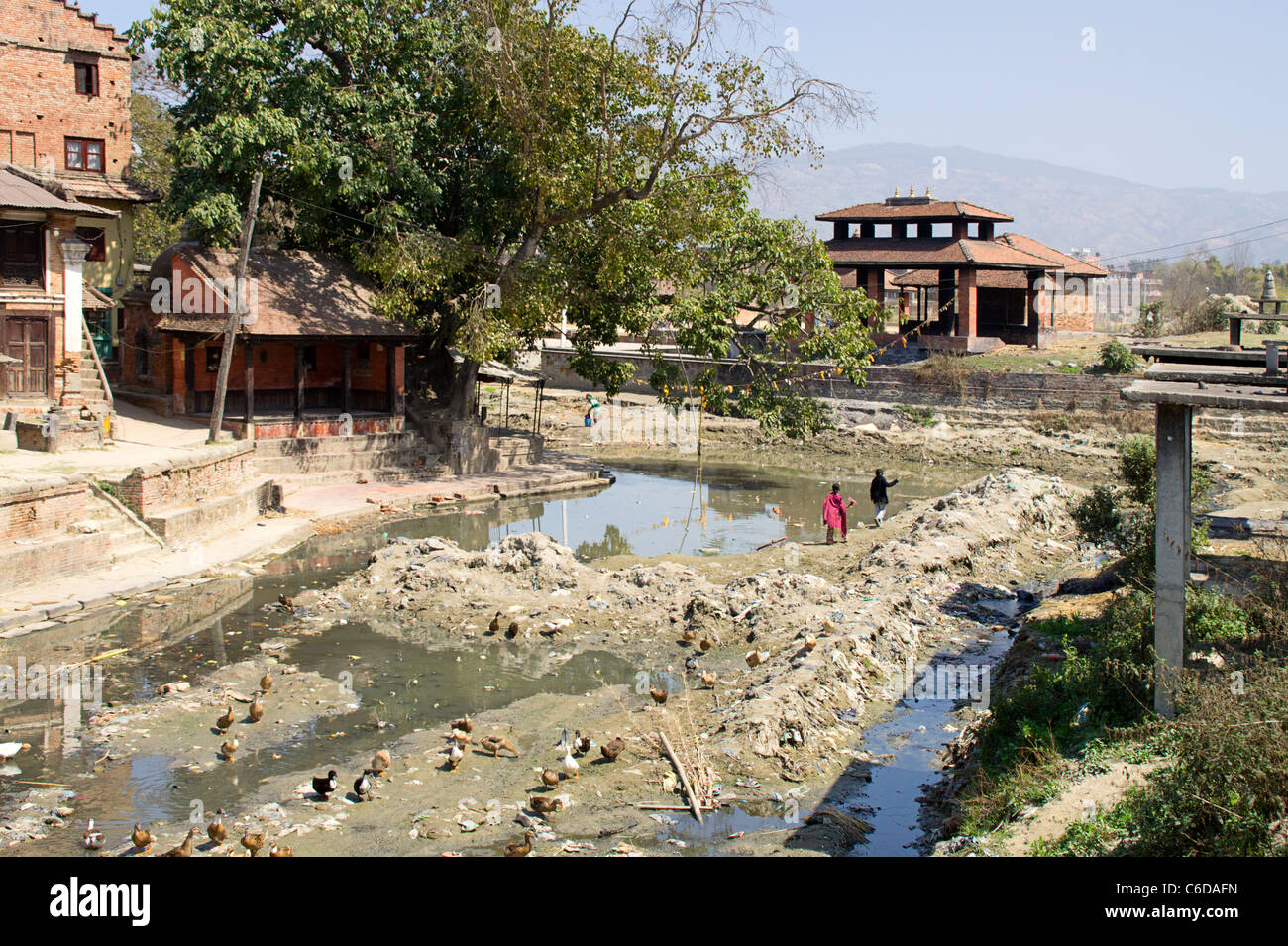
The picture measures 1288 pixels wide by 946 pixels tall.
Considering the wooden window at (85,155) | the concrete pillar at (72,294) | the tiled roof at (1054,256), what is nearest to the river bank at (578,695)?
the concrete pillar at (72,294)

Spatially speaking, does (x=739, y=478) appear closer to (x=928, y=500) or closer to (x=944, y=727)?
(x=928, y=500)

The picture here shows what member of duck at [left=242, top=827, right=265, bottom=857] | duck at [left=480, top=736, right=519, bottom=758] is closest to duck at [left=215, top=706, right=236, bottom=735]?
duck at [left=480, top=736, right=519, bottom=758]

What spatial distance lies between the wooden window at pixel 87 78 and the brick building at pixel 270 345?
7.08 m

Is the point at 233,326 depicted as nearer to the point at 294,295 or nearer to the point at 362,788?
the point at 294,295

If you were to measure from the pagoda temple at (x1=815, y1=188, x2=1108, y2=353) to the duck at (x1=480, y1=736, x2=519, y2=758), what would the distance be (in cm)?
3110

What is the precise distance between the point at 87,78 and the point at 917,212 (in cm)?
2959

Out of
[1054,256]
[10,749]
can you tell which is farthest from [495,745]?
[1054,256]

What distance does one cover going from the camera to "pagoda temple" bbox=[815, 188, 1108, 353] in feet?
137

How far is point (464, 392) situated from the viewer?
31.0 m

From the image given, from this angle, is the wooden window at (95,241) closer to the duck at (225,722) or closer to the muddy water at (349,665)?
the muddy water at (349,665)

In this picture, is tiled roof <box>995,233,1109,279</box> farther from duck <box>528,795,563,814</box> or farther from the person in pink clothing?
duck <box>528,795,563,814</box>

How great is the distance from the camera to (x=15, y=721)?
12.3 metres

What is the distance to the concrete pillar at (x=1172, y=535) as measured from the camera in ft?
34.7
